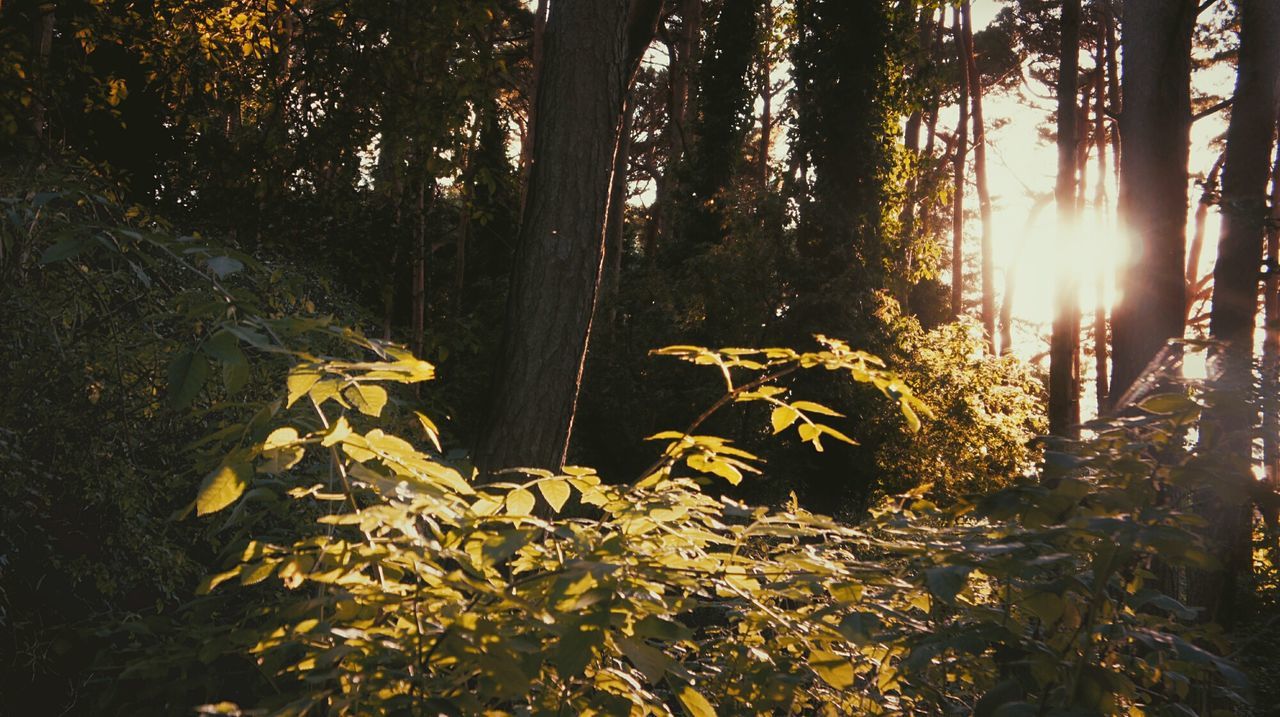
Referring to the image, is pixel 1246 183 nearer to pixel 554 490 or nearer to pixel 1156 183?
pixel 1156 183

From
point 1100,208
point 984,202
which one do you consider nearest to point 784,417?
point 984,202

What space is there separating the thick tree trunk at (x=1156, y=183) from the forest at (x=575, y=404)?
0.03 m

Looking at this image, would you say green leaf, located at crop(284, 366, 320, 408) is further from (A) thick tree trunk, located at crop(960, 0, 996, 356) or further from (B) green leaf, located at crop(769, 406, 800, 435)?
(A) thick tree trunk, located at crop(960, 0, 996, 356)

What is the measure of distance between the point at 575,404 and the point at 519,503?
5.76 ft

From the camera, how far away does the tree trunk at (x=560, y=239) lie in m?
3.44

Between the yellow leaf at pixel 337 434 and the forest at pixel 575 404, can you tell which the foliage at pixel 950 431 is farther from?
the yellow leaf at pixel 337 434

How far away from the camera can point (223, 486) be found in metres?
1.34

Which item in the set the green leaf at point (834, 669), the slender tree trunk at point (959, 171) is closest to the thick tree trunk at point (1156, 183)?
the green leaf at point (834, 669)

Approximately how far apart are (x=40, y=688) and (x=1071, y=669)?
3.63 m

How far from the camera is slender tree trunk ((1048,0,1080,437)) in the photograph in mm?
12195

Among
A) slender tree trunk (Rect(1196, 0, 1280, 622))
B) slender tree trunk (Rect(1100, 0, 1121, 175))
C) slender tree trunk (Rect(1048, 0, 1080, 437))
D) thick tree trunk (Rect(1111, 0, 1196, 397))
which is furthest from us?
slender tree trunk (Rect(1100, 0, 1121, 175))

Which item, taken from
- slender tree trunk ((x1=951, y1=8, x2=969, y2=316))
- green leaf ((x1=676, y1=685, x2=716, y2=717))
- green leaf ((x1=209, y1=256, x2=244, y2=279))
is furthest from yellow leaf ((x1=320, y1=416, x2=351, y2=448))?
slender tree trunk ((x1=951, y1=8, x2=969, y2=316))

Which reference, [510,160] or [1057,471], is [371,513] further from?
[510,160]

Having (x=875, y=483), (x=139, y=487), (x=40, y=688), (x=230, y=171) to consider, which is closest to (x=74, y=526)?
(x=139, y=487)
